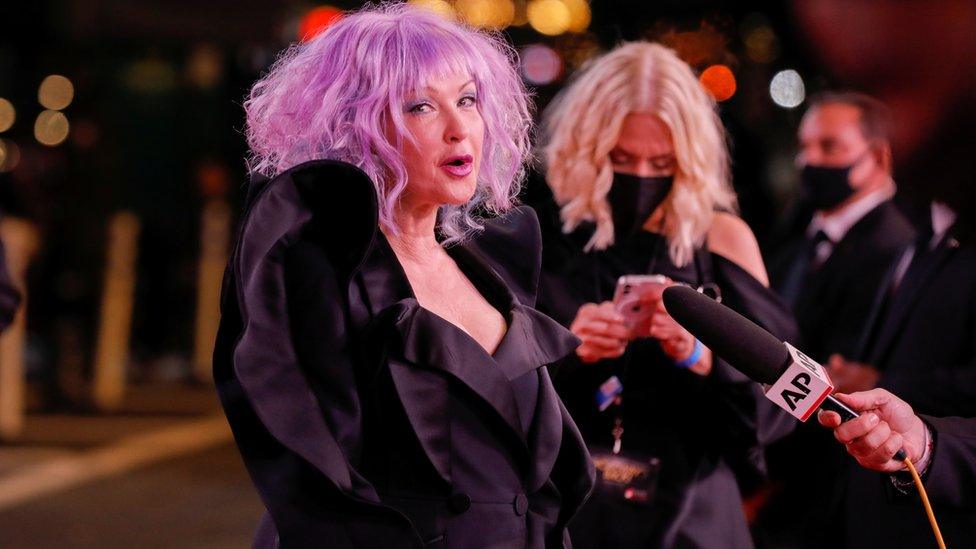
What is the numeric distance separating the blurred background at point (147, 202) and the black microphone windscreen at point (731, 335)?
6.41 feet

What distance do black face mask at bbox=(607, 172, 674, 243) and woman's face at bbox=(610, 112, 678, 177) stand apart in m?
0.02

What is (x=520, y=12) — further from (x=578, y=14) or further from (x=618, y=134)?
(x=618, y=134)

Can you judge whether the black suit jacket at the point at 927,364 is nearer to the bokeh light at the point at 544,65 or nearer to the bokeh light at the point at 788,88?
the bokeh light at the point at 544,65

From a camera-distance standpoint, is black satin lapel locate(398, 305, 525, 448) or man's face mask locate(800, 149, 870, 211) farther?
man's face mask locate(800, 149, 870, 211)

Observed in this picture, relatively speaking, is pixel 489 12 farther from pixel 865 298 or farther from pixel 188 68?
pixel 865 298

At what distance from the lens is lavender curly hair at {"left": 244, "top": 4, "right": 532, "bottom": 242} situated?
244cm

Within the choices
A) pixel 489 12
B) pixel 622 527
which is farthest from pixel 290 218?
pixel 489 12

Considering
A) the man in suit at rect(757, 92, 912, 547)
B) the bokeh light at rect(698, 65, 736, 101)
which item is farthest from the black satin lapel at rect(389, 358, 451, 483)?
the bokeh light at rect(698, 65, 736, 101)

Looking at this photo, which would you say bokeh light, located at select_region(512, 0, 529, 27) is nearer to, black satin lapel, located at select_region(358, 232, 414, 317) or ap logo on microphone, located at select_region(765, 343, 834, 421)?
black satin lapel, located at select_region(358, 232, 414, 317)

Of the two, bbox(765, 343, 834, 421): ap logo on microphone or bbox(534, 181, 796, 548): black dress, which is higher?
bbox(765, 343, 834, 421): ap logo on microphone

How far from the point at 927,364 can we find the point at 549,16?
11.4 metres

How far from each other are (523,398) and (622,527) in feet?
3.39

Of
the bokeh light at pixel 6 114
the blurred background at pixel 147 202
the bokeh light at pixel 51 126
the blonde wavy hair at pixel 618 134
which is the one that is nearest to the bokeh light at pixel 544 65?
the blurred background at pixel 147 202

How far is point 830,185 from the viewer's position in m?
5.45
